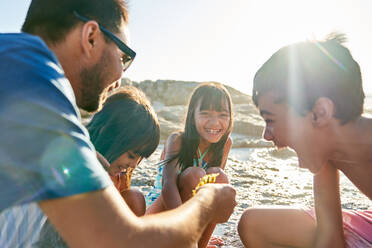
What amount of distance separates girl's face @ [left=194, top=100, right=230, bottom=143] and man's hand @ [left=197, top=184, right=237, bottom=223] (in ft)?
4.91

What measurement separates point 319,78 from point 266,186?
2.70m

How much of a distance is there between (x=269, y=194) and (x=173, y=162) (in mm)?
1627

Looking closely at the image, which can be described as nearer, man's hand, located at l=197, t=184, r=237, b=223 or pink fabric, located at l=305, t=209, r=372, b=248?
man's hand, located at l=197, t=184, r=237, b=223

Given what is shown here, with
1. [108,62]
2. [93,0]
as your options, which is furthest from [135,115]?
[93,0]

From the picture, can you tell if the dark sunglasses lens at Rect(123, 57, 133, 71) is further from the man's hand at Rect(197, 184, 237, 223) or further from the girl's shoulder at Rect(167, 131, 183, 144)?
the girl's shoulder at Rect(167, 131, 183, 144)

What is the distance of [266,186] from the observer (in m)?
4.33

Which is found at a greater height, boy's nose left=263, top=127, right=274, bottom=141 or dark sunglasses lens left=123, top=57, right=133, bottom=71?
dark sunglasses lens left=123, top=57, right=133, bottom=71

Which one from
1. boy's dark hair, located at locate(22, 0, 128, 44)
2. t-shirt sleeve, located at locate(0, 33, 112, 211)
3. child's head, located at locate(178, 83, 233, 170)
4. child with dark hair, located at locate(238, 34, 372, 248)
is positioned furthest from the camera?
child's head, located at locate(178, 83, 233, 170)

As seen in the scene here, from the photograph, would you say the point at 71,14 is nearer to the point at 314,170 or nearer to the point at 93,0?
the point at 93,0

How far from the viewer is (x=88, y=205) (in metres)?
0.85

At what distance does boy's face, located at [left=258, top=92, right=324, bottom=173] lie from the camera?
1911 mm

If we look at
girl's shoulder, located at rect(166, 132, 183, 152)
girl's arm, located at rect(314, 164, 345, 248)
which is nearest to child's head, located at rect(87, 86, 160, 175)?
girl's shoulder, located at rect(166, 132, 183, 152)

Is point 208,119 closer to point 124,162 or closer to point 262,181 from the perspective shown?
point 124,162

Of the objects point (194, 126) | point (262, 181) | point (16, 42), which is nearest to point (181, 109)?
point (262, 181)
